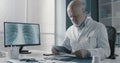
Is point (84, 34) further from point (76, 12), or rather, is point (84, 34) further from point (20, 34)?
point (20, 34)

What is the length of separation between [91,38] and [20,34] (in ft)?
3.02

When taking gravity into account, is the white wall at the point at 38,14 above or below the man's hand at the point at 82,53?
above

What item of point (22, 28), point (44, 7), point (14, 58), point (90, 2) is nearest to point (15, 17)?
point (44, 7)

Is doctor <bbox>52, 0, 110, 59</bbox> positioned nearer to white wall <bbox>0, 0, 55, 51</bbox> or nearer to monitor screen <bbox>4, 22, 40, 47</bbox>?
monitor screen <bbox>4, 22, 40, 47</bbox>

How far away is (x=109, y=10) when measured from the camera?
4.05 m

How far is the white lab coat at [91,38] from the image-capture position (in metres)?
2.11

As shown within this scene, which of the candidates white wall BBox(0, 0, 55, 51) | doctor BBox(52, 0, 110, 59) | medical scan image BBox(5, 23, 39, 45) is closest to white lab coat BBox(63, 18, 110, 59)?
doctor BBox(52, 0, 110, 59)

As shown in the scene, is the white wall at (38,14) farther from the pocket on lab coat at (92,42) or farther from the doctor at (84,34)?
the pocket on lab coat at (92,42)

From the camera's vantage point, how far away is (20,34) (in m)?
2.65

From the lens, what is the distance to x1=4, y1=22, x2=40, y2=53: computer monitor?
8.34 feet

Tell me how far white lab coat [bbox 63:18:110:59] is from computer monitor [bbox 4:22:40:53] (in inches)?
22.1

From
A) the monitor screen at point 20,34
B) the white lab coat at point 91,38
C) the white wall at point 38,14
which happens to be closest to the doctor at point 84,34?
the white lab coat at point 91,38

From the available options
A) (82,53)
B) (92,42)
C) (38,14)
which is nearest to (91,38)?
(92,42)

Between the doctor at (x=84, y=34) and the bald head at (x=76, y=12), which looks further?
the bald head at (x=76, y=12)
